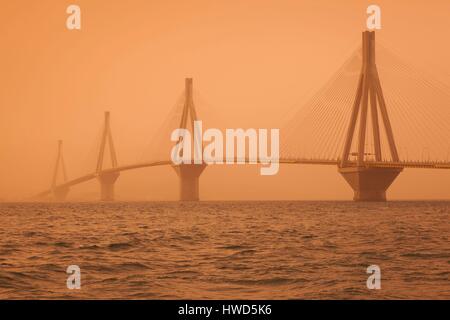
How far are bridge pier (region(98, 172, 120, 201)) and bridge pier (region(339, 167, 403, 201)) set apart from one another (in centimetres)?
4764

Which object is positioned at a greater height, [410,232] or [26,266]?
[410,232]

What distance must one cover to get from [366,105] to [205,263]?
55494mm

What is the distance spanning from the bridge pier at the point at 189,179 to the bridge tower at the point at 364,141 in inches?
1113

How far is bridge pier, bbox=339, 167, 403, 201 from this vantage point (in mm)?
77812

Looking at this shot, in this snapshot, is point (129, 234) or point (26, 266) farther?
point (129, 234)

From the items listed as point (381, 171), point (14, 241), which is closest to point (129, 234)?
point (14, 241)

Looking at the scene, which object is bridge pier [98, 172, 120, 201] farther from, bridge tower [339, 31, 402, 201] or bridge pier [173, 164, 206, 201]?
bridge tower [339, 31, 402, 201]

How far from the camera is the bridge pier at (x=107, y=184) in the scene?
116312 millimetres

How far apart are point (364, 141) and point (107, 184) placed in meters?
58.3
